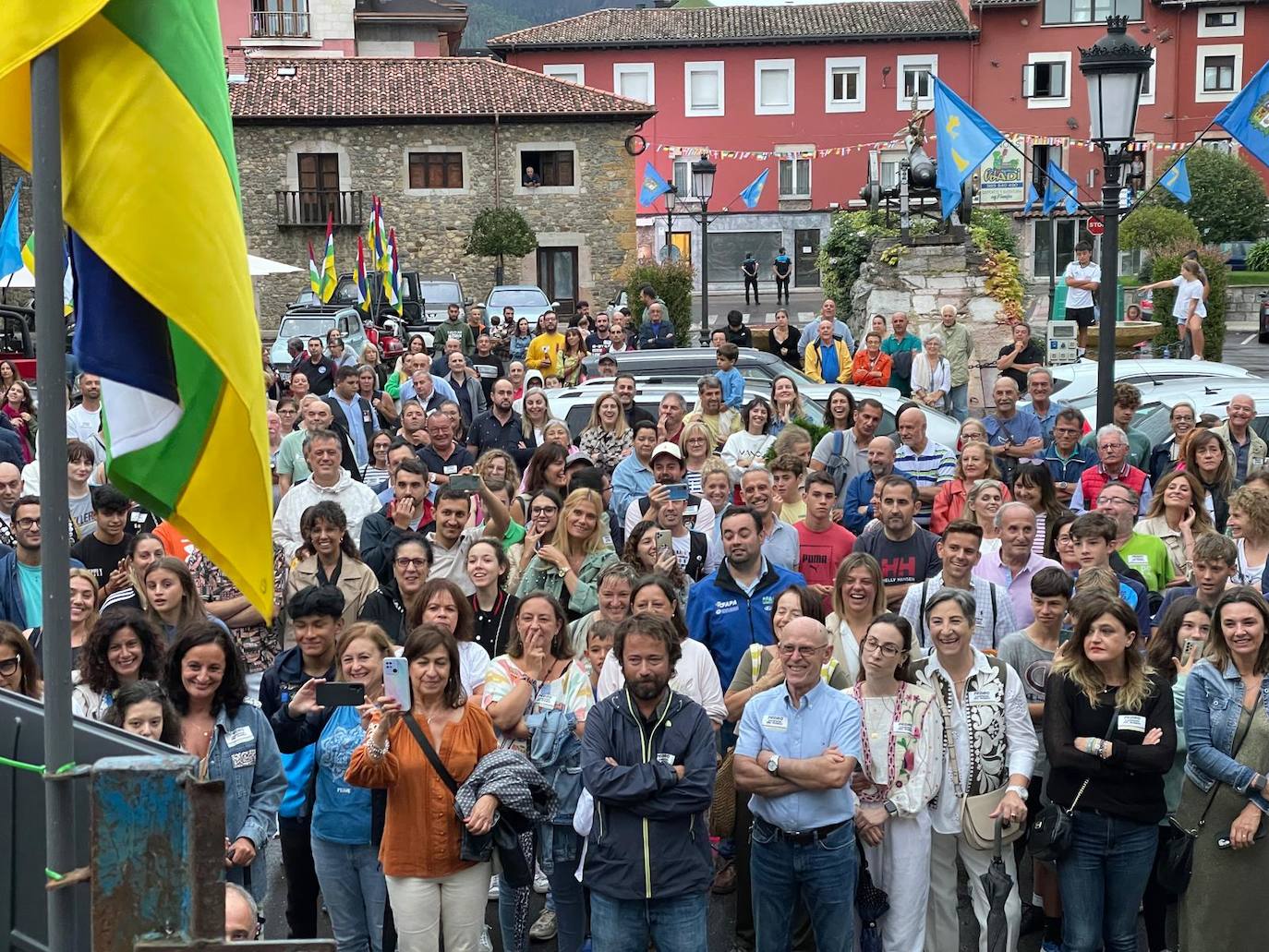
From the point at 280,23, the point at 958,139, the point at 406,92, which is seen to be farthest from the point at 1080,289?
the point at 280,23

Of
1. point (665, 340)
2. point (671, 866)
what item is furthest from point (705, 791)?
point (665, 340)

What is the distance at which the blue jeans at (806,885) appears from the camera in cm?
664

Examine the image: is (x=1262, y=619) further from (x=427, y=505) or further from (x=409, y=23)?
(x=409, y=23)

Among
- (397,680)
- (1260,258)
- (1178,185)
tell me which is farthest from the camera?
(1260,258)

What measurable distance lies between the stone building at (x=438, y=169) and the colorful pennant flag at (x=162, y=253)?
42.1 m

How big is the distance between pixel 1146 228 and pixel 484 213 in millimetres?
17037

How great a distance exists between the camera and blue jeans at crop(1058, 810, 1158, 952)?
6812mm

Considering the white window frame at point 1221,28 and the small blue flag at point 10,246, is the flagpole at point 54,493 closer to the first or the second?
the small blue flag at point 10,246

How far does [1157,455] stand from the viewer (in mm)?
12773

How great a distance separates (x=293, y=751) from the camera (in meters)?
6.96

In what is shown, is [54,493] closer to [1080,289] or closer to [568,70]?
[1080,289]

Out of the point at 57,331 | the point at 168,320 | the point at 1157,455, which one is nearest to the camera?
the point at 57,331

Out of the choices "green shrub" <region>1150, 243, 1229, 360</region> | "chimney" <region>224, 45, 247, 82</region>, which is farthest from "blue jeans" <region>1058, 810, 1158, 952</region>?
"chimney" <region>224, 45, 247, 82</region>

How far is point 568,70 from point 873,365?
44.4 meters
